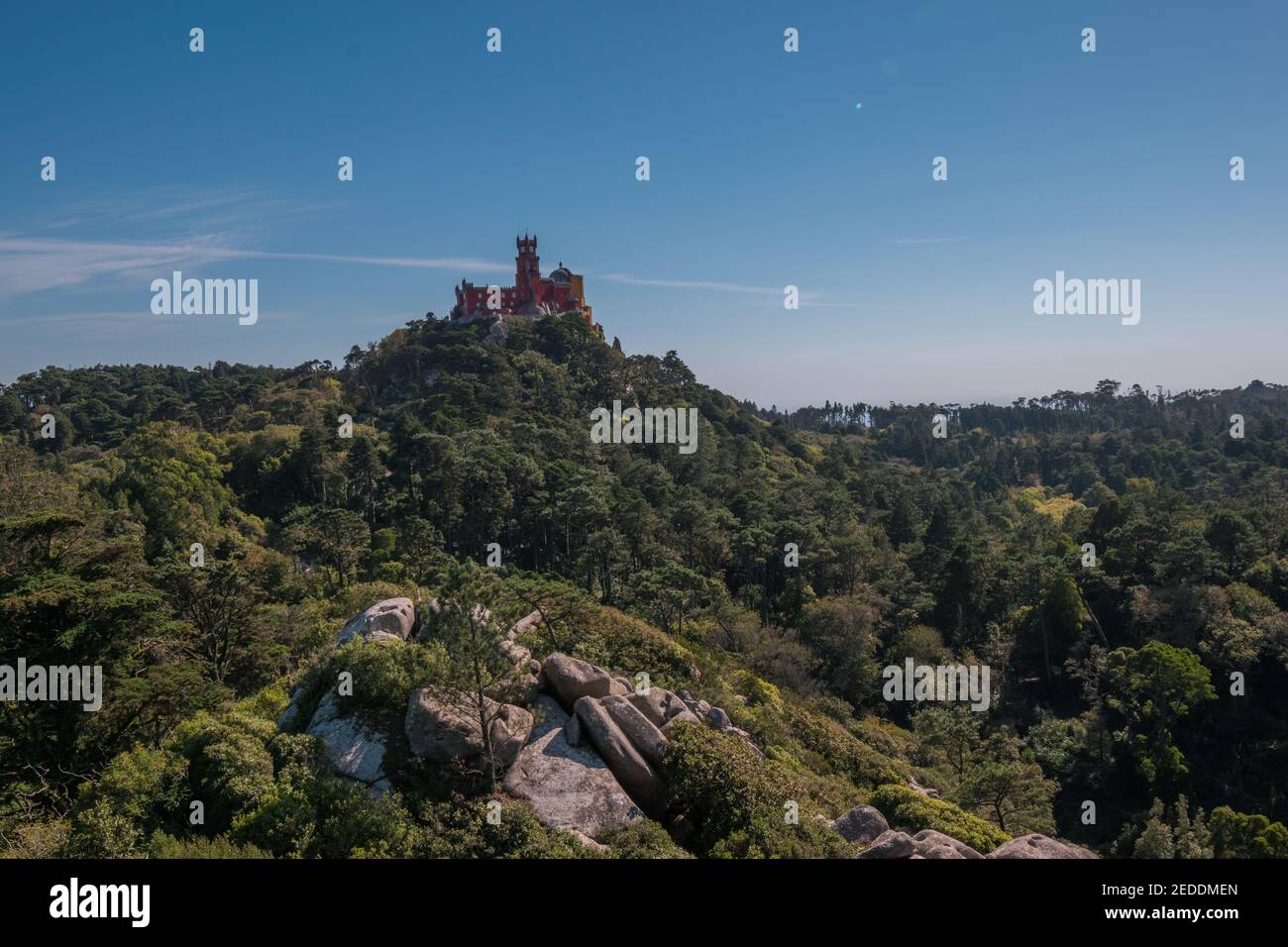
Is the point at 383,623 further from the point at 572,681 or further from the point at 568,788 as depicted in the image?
the point at 568,788

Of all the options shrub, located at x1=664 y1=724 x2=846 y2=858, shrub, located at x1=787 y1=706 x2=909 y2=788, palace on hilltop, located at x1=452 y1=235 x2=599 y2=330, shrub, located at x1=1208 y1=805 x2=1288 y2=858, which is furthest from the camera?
palace on hilltop, located at x1=452 y1=235 x2=599 y2=330

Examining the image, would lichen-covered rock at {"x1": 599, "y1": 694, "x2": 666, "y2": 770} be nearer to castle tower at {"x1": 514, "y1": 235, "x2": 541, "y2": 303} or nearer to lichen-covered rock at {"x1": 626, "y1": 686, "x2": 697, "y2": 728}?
lichen-covered rock at {"x1": 626, "y1": 686, "x2": 697, "y2": 728}

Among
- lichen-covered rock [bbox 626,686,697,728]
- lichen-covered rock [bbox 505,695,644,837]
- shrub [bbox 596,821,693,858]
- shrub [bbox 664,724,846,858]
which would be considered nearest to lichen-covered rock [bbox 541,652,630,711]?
lichen-covered rock [bbox 626,686,697,728]

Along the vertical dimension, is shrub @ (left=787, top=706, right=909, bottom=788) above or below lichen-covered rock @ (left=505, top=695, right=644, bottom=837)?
below

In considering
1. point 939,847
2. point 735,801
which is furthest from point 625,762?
point 939,847

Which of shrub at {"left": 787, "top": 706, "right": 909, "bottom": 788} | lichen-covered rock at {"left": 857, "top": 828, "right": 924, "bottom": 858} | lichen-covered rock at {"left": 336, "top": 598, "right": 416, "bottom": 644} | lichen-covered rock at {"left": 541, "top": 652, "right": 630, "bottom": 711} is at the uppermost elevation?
lichen-covered rock at {"left": 336, "top": 598, "right": 416, "bottom": 644}

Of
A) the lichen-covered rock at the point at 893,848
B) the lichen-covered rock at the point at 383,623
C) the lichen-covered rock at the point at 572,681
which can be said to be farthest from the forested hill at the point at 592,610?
the lichen-covered rock at the point at 572,681
